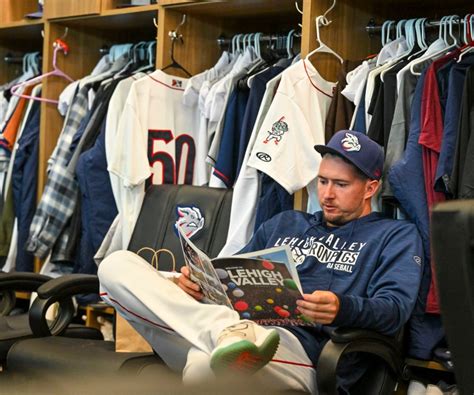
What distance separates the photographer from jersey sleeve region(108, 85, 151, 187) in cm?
336

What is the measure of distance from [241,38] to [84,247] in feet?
3.64

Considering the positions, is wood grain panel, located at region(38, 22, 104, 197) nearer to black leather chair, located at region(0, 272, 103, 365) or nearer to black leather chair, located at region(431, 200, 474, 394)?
black leather chair, located at region(0, 272, 103, 365)

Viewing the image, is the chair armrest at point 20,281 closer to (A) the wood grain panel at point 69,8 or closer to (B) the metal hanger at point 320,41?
(B) the metal hanger at point 320,41

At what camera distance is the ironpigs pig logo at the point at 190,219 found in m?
2.96

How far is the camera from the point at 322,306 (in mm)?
2045

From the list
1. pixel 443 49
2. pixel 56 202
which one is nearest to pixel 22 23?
pixel 56 202

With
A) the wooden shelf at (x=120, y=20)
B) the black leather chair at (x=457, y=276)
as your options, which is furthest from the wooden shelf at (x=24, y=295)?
the black leather chair at (x=457, y=276)

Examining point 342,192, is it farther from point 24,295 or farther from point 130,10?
point 24,295

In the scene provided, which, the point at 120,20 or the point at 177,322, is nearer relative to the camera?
the point at 177,322

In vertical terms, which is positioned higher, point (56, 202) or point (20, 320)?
point (56, 202)

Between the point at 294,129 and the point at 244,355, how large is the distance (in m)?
1.22

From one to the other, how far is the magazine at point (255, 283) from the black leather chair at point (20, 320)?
645mm

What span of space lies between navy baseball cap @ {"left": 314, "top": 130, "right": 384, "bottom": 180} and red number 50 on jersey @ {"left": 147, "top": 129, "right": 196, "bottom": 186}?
3.51 ft

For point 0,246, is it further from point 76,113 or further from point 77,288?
point 77,288
